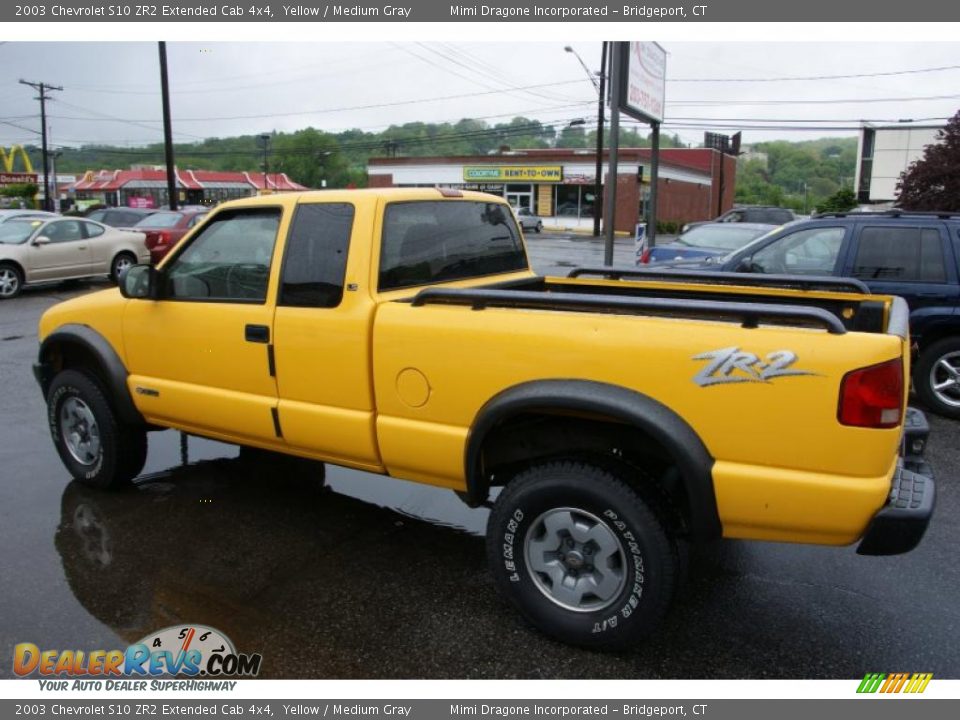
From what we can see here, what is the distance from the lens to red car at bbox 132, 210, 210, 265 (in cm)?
1702

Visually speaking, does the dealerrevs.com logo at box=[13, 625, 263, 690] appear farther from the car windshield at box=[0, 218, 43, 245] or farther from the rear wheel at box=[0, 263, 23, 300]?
the car windshield at box=[0, 218, 43, 245]

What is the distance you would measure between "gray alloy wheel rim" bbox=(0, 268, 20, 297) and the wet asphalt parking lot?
35.7 feet

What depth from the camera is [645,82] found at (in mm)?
10586

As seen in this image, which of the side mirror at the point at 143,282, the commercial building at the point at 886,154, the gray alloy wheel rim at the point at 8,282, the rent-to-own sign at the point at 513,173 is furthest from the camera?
the rent-to-own sign at the point at 513,173

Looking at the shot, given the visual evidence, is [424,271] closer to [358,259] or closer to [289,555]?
[358,259]

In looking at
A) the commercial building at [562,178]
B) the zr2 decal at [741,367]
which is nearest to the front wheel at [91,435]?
the zr2 decal at [741,367]

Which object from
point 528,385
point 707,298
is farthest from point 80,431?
point 707,298

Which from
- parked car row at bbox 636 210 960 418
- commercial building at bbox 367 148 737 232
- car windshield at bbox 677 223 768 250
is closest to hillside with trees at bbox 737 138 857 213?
commercial building at bbox 367 148 737 232

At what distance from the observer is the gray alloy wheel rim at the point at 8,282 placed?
1444cm

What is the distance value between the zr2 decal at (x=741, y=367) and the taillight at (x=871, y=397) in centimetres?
15

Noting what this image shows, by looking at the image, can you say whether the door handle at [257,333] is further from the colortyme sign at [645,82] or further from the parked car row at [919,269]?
the colortyme sign at [645,82]

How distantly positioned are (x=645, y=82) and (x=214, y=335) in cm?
825

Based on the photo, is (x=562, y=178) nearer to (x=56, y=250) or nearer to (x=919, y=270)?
(x=56, y=250)

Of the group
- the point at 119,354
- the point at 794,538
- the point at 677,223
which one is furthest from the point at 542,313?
the point at 677,223
